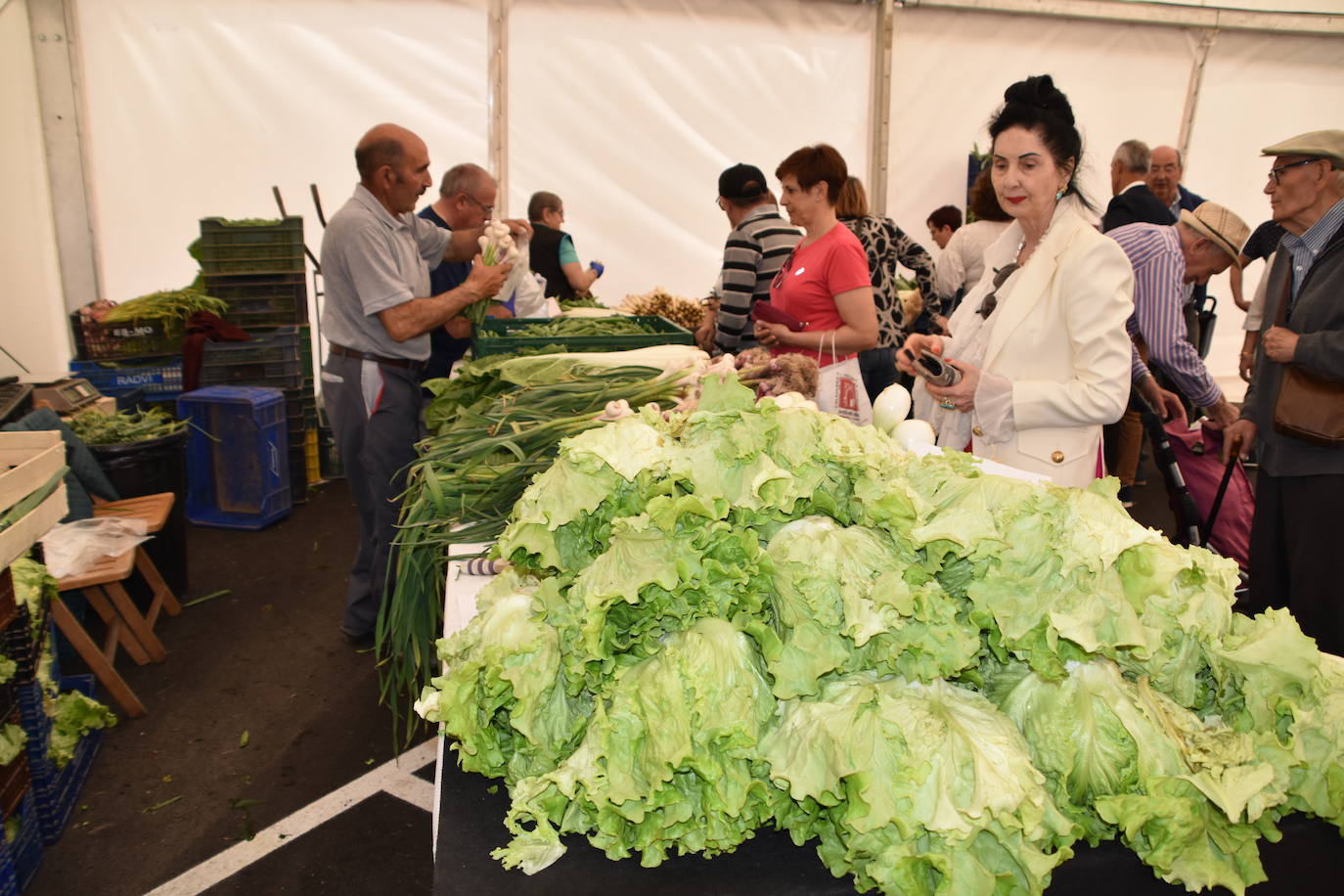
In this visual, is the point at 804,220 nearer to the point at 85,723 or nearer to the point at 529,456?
the point at 529,456

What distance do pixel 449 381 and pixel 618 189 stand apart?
5048mm

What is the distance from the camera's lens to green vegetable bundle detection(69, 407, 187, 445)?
442 cm

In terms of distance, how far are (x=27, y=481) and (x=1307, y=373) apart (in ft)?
12.5

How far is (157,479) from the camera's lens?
4496 millimetres

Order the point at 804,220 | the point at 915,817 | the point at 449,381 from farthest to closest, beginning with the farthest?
the point at 804,220, the point at 449,381, the point at 915,817

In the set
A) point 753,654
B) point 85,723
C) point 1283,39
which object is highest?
point 1283,39

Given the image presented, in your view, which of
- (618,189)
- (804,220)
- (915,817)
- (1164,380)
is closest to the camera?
(915,817)

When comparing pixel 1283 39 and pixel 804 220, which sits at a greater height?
pixel 1283 39

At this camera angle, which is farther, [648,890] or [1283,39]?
[1283,39]

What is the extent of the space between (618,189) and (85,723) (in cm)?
610

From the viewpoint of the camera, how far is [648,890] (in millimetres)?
1131

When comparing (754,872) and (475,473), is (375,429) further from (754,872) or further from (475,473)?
(754,872)

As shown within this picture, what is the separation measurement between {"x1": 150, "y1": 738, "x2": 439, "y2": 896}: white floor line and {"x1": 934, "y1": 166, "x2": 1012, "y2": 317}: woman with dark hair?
395cm

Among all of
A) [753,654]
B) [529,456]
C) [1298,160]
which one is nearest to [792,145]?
[1298,160]
